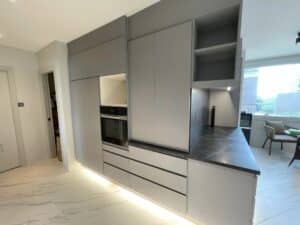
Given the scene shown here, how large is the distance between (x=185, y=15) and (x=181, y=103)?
0.93 meters

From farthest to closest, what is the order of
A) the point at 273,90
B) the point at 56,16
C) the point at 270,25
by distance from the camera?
the point at 273,90 < the point at 270,25 < the point at 56,16

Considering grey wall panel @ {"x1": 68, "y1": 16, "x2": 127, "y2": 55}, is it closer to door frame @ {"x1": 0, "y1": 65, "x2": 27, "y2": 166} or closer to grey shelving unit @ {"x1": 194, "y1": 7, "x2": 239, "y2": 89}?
grey shelving unit @ {"x1": 194, "y1": 7, "x2": 239, "y2": 89}

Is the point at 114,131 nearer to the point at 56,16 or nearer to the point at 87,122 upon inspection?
the point at 87,122

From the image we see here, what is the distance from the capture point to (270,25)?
2449 mm

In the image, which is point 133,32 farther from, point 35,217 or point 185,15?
point 35,217

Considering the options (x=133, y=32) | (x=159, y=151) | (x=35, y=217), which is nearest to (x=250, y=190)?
(x=159, y=151)

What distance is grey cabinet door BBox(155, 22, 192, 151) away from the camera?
164cm

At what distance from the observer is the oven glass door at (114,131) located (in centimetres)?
229

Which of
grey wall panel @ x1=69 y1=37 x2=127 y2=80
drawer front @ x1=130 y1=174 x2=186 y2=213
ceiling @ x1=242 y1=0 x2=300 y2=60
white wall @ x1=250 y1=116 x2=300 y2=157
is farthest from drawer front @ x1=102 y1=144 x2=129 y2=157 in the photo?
white wall @ x1=250 y1=116 x2=300 y2=157

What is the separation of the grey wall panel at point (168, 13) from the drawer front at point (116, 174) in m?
1.99

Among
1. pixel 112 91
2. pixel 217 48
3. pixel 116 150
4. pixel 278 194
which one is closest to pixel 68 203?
pixel 116 150

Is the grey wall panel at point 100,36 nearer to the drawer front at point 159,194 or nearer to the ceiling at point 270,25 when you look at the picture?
the ceiling at point 270,25

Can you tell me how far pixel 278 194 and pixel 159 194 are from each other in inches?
74.9

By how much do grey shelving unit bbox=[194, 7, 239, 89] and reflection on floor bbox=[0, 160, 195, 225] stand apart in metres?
1.81
